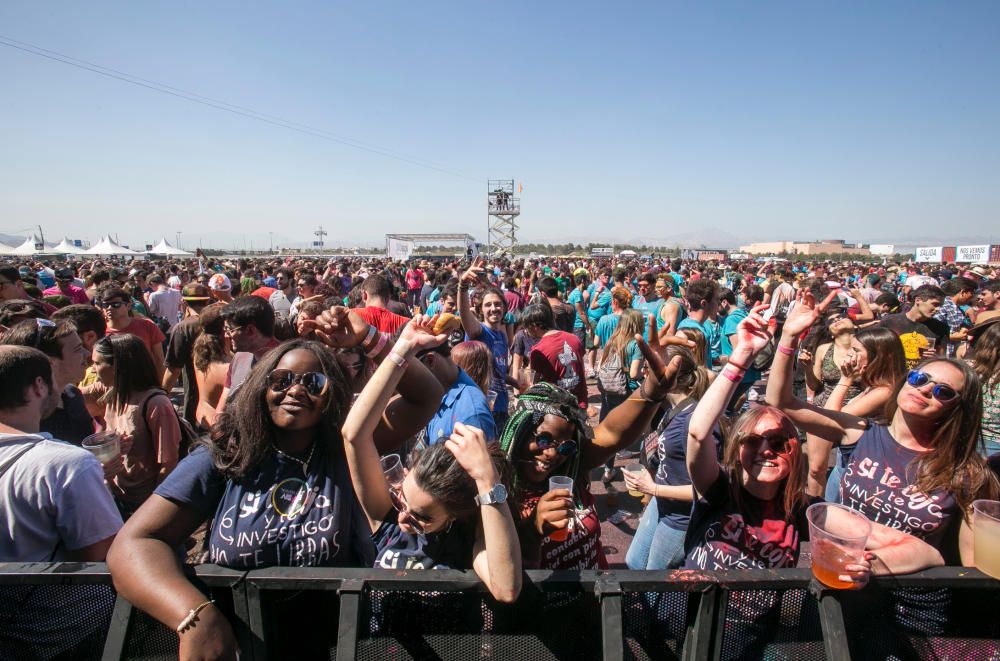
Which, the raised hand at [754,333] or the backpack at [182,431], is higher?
the raised hand at [754,333]

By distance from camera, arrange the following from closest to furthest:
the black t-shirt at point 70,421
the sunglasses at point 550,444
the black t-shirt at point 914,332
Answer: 1. the sunglasses at point 550,444
2. the black t-shirt at point 70,421
3. the black t-shirt at point 914,332

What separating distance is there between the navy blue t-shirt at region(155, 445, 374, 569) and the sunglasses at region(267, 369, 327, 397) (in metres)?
0.24

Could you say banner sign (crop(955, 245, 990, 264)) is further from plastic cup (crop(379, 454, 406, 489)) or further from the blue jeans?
plastic cup (crop(379, 454, 406, 489))

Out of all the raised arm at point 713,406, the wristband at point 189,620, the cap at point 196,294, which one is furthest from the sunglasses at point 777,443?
the cap at point 196,294

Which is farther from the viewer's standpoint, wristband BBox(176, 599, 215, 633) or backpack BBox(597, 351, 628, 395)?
backpack BBox(597, 351, 628, 395)

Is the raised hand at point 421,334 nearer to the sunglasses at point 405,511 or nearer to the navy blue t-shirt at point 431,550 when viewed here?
the sunglasses at point 405,511

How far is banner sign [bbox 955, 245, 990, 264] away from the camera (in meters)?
38.7

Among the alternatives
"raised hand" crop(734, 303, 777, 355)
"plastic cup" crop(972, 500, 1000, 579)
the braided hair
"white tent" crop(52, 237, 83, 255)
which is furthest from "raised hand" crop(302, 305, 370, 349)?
"white tent" crop(52, 237, 83, 255)

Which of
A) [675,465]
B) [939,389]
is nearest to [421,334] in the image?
[675,465]

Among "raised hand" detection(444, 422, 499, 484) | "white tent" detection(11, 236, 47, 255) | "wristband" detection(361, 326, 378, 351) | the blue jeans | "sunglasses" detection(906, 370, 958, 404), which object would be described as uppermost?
"white tent" detection(11, 236, 47, 255)

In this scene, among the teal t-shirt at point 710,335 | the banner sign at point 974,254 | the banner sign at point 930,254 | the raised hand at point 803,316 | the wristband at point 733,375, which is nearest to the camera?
the wristband at point 733,375

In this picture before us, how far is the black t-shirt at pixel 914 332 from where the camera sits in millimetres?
5402

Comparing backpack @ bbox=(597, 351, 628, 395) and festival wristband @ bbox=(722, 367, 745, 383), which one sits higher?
festival wristband @ bbox=(722, 367, 745, 383)

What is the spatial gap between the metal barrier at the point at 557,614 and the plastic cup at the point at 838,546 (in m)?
0.05
